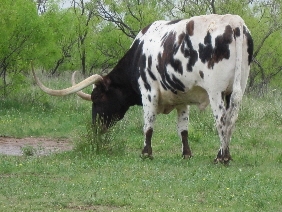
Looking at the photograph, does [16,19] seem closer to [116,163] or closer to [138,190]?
[116,163]

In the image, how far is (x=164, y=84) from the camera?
12.0m

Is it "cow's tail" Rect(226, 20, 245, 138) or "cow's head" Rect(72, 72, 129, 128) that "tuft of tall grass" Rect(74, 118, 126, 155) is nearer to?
"cow's head" Rect(72, 72, 129, 128)

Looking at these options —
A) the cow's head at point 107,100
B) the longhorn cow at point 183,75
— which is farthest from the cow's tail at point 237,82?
the cow's head at point 107,100

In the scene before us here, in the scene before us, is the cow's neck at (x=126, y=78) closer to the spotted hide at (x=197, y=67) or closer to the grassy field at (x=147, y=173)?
the spotted hide at (x=197, y=67)

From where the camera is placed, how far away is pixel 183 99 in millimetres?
12078

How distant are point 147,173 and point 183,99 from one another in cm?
210

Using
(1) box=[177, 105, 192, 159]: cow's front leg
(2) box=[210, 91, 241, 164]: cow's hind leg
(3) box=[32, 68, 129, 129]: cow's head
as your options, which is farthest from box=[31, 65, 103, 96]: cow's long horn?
(2) box=[210, 91, 241, 164]: cow's hind leg

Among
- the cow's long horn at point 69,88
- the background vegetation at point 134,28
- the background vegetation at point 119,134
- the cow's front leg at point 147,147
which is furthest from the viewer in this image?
the background vegetation at point 134,28

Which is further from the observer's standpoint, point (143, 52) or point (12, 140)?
point (12, 140)

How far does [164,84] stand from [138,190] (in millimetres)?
3236

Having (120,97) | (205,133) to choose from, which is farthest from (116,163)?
(205,133)

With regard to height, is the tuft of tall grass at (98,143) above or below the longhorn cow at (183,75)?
below

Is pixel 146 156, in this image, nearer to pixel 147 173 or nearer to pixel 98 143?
pixel 98 143

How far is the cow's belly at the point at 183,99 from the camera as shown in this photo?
457 inches
